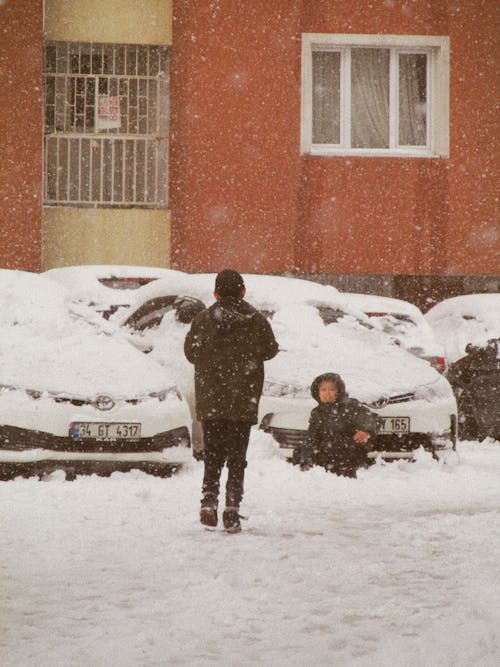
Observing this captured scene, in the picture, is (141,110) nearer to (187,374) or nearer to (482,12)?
(482,12)

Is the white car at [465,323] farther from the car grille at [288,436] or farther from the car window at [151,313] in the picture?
the car grille at [288,436]

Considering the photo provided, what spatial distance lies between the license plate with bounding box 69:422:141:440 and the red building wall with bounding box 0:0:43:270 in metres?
10.1

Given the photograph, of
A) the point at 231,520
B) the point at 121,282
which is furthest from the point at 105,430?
the point at 121,282

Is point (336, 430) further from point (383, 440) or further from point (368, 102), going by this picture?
point (368, 102)

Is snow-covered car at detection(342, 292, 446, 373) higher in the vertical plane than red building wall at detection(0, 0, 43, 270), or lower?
lower

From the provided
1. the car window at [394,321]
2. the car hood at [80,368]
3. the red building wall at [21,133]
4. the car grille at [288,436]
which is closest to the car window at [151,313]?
the car hood at [80,368]

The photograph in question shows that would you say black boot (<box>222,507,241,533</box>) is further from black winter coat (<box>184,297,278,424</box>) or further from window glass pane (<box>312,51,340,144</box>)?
window glass pane (<box>312,51,340,144</box>)

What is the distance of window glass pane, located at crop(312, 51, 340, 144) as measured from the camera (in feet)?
66.5

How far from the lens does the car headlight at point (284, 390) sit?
10.3 m

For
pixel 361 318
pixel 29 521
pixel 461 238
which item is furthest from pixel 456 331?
pixel 29 521

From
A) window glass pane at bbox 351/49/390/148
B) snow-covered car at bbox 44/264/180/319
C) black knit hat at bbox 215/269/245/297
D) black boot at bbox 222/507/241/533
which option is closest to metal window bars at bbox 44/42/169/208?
window glass pane at bbox 351/49/390/148

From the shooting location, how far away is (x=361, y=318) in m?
11.9

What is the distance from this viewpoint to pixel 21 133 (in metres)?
19.2

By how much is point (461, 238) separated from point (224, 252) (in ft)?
11.9
